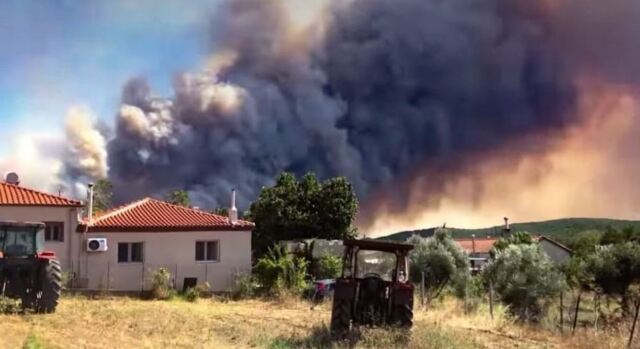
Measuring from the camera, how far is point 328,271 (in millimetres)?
37656

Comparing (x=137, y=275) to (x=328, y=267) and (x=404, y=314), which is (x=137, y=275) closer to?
(x=328, y=267)

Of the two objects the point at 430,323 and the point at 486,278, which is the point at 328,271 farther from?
the point at 430,323

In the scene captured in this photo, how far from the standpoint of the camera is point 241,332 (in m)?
18.3

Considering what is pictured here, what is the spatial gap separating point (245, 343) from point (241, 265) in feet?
68.2

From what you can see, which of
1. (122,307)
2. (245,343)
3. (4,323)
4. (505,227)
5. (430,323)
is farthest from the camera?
(505,227)

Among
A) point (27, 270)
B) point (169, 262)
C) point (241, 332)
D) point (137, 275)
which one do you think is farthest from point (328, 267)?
point (241, 332)

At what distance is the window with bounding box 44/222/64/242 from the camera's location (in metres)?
34.0

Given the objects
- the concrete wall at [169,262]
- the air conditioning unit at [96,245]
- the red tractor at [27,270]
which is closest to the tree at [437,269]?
the concrete wall at [169,262]

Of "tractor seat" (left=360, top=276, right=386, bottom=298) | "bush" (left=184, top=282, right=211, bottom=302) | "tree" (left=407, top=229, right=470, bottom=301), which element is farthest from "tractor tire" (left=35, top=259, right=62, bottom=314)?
"tree" (left=407, top=229, right=470, bottom=301)

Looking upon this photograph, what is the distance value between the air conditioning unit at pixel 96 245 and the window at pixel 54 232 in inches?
49.5

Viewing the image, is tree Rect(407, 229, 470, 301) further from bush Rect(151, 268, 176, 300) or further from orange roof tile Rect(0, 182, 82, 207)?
orange roof tile Rect(0, 182, 82, 207)

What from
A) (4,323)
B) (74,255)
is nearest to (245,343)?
(4,323)

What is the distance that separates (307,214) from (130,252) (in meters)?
19.3

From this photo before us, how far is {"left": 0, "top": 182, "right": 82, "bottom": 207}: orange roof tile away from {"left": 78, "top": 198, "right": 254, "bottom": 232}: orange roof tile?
4.35 ft
